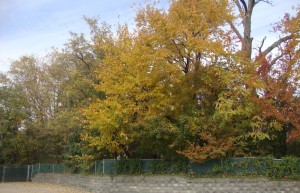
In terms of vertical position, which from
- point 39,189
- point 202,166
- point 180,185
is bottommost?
point 39,189

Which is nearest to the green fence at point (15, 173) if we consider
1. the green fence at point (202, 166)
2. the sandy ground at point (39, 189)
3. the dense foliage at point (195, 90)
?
the sandy ground at point (39, 189)

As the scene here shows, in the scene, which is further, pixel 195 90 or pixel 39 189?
pixel 39 189

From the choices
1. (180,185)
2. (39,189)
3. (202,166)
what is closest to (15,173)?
(39,189)

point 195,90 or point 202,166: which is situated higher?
point 195,90

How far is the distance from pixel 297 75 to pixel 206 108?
5.04 m

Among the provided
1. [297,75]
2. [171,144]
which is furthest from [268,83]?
[171,144]

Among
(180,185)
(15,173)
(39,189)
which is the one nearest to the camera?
(180,185)

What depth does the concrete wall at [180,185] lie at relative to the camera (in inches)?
669

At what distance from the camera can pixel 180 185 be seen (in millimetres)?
19391

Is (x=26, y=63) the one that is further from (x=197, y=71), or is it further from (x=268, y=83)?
(x=268, y=83)

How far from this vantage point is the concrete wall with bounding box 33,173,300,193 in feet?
55.7

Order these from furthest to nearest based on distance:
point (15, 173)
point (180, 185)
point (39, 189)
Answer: point (15, 173) → point (39, 189) → point (180, 185)

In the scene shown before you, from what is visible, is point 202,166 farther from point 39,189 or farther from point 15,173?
point 15,173

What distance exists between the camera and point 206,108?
19.8 meters
